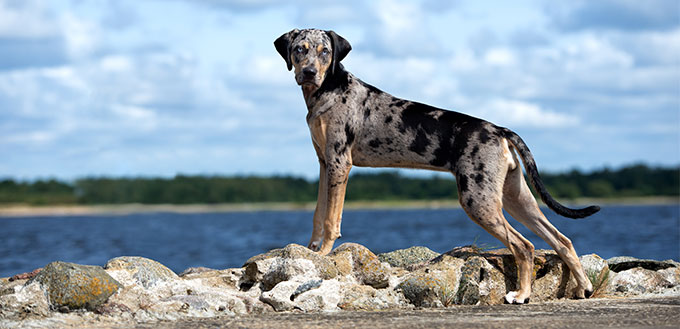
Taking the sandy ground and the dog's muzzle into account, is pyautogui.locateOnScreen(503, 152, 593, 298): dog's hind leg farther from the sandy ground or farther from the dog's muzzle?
the dog's muzzle

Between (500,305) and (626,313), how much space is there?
1500 millimetres

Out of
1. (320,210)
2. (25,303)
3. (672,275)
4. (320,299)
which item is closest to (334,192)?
(320,210)

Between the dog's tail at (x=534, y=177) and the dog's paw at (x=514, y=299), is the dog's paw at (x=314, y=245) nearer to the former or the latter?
the dog's paw at (x=514, y=299)

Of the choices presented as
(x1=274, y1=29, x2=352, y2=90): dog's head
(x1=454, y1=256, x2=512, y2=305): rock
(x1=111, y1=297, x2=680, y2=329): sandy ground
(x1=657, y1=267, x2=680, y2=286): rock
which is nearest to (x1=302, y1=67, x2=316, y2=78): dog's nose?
(x1=274, y1=29, x2=352, y2=90): dog's head

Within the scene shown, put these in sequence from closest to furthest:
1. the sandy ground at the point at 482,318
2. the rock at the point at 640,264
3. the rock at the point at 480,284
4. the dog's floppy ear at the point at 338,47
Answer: the sandy ground at the point at 482,318 < the rock at the point at 480,284 < the dog's floppy ear at the point at 338,47 < the rock at the point at 640,264

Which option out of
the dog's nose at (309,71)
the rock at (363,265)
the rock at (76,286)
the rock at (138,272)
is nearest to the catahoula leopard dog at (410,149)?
the dog's nose at (309,71)

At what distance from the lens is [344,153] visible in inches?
386

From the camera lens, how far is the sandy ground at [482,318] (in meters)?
7.68

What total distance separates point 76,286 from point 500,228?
4.94 metres

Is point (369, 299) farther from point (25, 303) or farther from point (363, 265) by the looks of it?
point (25, 303)

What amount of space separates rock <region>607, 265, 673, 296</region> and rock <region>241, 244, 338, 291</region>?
13.9 ft

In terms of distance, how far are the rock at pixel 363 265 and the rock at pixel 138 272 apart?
2157mm

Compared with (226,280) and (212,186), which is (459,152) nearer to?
(226,280)

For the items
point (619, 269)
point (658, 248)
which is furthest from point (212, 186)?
point (619, 269)
